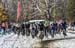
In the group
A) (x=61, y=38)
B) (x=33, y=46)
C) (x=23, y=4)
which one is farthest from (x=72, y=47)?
(x=23, y=4)

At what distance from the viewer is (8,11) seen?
170 cm

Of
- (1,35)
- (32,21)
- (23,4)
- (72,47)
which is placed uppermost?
(23,4)

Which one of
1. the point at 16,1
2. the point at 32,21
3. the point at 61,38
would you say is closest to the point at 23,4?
the point at 16,1

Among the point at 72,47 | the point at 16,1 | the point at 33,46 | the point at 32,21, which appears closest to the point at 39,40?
the point at 33,46

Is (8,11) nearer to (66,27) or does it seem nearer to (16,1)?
(16,1)

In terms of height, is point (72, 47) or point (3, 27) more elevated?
point (3, 27)

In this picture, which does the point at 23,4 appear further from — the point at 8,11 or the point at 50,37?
the point at 50,37

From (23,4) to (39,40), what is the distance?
0.35m

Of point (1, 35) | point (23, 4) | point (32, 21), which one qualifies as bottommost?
point (1, 35)

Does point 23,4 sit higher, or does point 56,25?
point 23,4

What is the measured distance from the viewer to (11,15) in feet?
5.57

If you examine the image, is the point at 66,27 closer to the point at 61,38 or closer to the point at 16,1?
the point at 61,38

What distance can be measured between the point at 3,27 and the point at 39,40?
1.13 ft

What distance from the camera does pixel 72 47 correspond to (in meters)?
1.66
